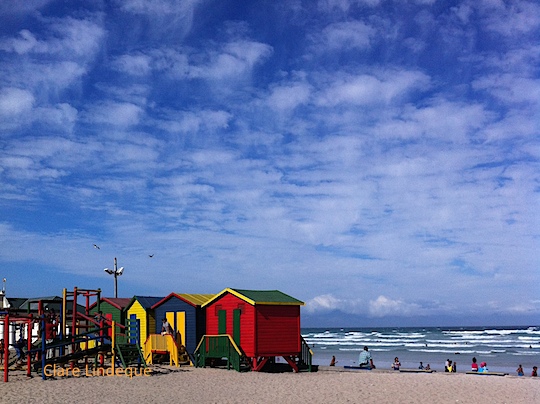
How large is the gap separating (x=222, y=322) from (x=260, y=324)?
212 cm

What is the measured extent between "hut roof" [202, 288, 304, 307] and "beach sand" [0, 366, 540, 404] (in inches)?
111

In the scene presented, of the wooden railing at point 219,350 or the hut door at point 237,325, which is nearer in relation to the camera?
the wooden railing at point 219,350

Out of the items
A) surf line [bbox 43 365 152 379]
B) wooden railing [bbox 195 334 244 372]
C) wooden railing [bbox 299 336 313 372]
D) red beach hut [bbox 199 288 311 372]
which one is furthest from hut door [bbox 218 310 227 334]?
surf line [bbox 43 365 152 379]

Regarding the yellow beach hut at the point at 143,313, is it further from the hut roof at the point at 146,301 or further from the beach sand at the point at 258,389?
the beach sand at the point at 258,389

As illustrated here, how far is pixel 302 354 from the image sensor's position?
27.7 metres

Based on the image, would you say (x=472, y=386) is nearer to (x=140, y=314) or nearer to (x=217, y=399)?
(x=217, y=399)

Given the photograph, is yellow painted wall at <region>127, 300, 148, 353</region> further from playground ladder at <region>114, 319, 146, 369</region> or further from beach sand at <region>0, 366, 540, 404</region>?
beach sand at <region>0, 366, 540, 404</region>

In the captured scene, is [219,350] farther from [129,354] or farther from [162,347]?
[129,354]

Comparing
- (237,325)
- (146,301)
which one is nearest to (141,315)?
(146,301)

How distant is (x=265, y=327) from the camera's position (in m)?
25.9

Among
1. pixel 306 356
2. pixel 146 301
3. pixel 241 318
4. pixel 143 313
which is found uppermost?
pixel 146 301

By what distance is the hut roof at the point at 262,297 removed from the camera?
1020 inches

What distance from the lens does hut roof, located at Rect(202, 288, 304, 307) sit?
85.0 ft

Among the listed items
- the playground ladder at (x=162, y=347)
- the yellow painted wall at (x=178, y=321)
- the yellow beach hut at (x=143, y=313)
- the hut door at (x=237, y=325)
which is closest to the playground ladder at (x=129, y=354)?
the playground ladder at (x=162, y=347)
